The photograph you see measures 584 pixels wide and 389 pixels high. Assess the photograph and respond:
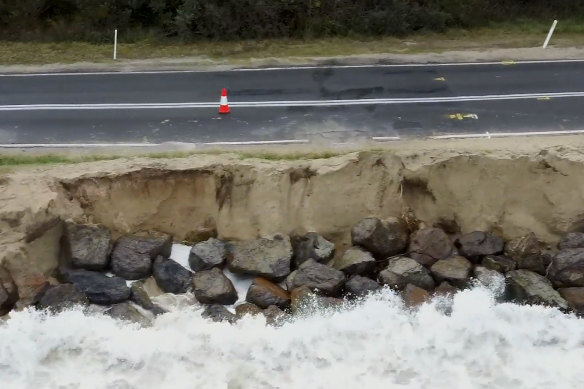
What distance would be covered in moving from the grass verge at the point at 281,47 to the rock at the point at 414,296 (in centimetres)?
1076

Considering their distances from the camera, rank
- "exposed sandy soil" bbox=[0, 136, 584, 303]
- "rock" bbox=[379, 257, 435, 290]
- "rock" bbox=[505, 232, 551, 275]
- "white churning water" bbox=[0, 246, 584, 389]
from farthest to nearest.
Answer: "exposed sandy soil" bbox=[0, 136, 584, 303] < "rock" bbox=[505, 232, 551, 275] < "rock" bbox=[379, 257, 435, 290] < "white churning water" bbox=[0, 246, 584, 389]

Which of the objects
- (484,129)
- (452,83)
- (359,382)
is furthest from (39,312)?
(452,83)

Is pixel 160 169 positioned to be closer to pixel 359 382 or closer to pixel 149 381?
pixel 149 381

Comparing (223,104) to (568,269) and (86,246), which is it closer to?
(86,246)

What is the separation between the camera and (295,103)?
17047mm

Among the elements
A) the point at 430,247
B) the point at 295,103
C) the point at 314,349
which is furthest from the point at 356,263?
the point at 295,103

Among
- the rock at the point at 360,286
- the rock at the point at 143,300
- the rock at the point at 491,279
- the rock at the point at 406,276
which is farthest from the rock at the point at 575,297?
the rock at the point at 143,300

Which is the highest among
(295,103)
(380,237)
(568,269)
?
(295,103)

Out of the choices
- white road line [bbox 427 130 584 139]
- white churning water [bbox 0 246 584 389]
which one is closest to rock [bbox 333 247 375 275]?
white churning water [bbox 0 246 584 389]

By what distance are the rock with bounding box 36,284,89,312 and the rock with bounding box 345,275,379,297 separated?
14.8ft

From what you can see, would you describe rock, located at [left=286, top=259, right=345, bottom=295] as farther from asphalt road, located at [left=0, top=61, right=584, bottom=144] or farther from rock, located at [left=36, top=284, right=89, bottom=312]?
asphalt road, located at [left=0, top=61, right=584, bottom=144]

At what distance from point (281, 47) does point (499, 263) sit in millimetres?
11841

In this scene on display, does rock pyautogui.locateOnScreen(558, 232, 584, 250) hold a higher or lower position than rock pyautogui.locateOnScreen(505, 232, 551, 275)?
higher

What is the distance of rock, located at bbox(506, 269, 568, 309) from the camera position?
11617mm
